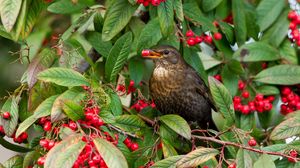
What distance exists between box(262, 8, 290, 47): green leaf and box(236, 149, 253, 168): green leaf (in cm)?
117

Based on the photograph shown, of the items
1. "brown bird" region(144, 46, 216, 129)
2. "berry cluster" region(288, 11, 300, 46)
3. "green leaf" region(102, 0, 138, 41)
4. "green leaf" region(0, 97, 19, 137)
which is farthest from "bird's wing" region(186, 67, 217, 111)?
"green leaf" region(0, 97, 19, 137)

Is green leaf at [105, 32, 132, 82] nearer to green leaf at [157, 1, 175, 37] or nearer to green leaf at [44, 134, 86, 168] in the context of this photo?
green leaf at [157, 1, 175, 37]

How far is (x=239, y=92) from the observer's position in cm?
384

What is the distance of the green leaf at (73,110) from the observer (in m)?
2.61

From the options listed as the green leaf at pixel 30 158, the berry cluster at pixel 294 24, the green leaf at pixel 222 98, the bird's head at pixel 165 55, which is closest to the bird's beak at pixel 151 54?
the bird's head at pixel 165 55

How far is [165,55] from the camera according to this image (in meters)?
3.95

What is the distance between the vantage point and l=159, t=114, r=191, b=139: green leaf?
292 cm

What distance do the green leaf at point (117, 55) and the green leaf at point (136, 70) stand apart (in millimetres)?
448

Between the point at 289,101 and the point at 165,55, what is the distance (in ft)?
2.26

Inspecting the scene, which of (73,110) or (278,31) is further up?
(73,110)

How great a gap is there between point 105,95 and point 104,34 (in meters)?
0.42

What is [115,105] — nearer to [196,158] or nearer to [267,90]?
[196,158]

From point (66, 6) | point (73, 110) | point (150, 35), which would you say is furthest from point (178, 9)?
point (73, 110)

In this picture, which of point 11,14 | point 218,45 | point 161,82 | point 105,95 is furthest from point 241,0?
point 11,14
